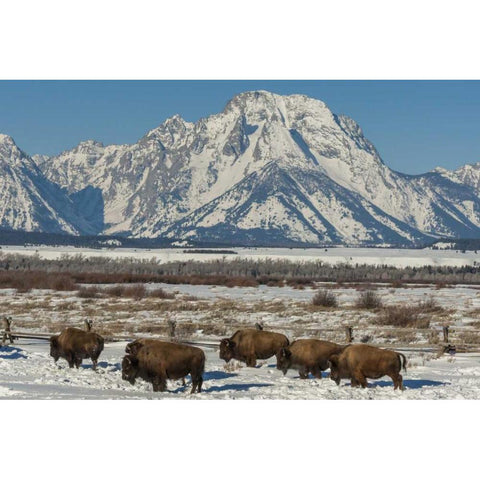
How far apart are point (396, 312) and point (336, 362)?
23.6 m

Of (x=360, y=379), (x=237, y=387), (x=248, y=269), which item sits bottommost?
(x=237, y=387)

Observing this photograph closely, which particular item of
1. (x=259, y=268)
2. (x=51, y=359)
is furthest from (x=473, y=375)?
(x=259, y=268)

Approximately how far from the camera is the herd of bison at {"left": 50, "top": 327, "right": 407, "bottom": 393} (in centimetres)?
1981

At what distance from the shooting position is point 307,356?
22.3m

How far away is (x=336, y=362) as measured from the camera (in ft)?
69.1

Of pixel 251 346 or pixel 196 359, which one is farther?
pixel 251 346

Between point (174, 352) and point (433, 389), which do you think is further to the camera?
point (433, 389)

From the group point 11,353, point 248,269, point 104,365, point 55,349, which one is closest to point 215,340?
point 104,365

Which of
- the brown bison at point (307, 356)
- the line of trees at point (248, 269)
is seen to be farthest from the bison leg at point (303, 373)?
the line of trees at point (248, 269)

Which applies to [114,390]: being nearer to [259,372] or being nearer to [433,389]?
[259,372]

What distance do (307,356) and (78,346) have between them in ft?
18.9

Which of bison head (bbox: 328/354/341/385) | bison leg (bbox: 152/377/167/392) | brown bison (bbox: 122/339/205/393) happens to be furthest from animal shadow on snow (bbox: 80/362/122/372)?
bison head (bbox: 328/354/341/385)

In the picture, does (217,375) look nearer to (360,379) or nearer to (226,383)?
(226,383)
